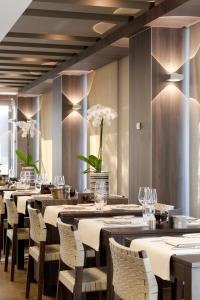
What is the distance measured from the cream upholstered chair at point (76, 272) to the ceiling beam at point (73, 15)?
3224 mm

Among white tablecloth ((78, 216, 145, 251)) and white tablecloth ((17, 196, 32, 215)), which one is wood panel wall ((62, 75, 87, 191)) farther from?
white tablecloth ((78, 216, 145, 251))

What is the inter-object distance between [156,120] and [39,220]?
2.18 metres

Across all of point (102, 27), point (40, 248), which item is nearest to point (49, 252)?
point (40, 248)

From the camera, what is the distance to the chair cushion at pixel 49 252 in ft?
15.0

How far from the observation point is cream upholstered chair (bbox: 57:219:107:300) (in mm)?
3467

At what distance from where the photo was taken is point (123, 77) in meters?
8.31

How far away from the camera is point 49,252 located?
15.2ft

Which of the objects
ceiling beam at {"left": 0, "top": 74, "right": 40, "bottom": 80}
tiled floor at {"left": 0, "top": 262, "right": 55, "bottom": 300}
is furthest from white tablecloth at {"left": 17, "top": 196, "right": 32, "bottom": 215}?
ceiling beam at {"left": 0, "top": 74, "right": 40, "bottom": 80}

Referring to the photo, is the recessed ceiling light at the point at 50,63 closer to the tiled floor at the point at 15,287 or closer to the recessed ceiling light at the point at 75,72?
the recessed ceiling light at the point at 75,72

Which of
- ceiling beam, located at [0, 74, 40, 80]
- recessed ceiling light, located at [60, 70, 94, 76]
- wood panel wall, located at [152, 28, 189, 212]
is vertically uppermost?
ceiling beam, located at [0, 74, 40, 80]

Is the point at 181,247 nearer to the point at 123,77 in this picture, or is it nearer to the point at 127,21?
the point at 127,21

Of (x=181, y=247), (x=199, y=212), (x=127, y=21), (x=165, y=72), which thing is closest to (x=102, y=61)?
(x=127, y=21)

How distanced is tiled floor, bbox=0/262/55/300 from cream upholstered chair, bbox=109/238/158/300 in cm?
228

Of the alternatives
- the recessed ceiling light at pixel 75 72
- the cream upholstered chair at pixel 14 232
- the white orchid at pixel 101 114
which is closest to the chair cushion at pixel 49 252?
the cream upholstered chair at pixel 14 232
